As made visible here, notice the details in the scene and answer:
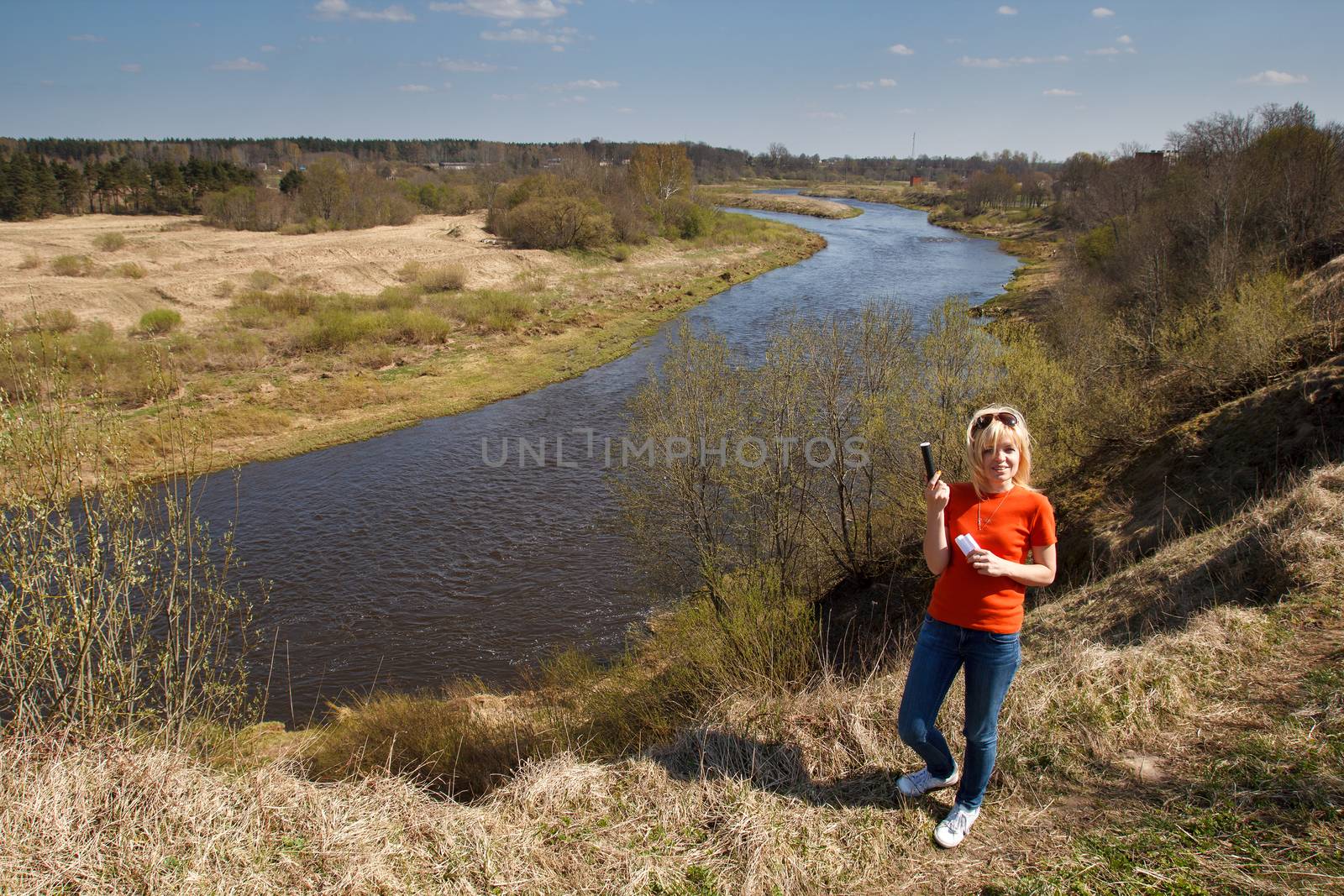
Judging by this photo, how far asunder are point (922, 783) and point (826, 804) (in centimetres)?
58

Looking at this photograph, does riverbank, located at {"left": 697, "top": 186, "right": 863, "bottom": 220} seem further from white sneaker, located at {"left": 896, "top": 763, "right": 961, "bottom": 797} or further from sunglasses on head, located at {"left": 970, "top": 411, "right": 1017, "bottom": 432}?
white sneaker, located at {"left": 896, "top": 763, "right": 961, "bottom": 797}

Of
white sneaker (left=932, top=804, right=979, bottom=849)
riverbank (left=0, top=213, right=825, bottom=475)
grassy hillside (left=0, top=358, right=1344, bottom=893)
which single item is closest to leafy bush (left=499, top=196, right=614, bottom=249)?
riverbank (left=0, top=213, right=825, bottom=475)

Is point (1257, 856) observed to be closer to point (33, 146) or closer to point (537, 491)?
point (537, 491)

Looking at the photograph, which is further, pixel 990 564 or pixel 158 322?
pixel 158 322

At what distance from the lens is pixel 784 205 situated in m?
107

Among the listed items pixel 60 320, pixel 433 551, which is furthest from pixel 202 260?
pixel 433 551

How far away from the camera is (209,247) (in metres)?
44.7

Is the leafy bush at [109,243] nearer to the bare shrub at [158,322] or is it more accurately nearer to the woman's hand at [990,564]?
the bare shrub at [158,322]

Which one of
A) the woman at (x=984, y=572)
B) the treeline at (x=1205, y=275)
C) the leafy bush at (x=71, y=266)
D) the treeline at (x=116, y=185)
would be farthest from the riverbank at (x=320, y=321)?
the treeline at (x=1205, y=275)

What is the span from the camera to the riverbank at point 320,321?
23516 millimetres

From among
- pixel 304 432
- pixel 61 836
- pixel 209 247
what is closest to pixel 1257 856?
pixel 61 836

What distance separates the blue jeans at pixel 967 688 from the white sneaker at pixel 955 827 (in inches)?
1.7

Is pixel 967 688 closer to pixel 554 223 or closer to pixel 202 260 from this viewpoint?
pixel 202 260

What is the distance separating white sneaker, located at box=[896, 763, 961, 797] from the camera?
416cm
